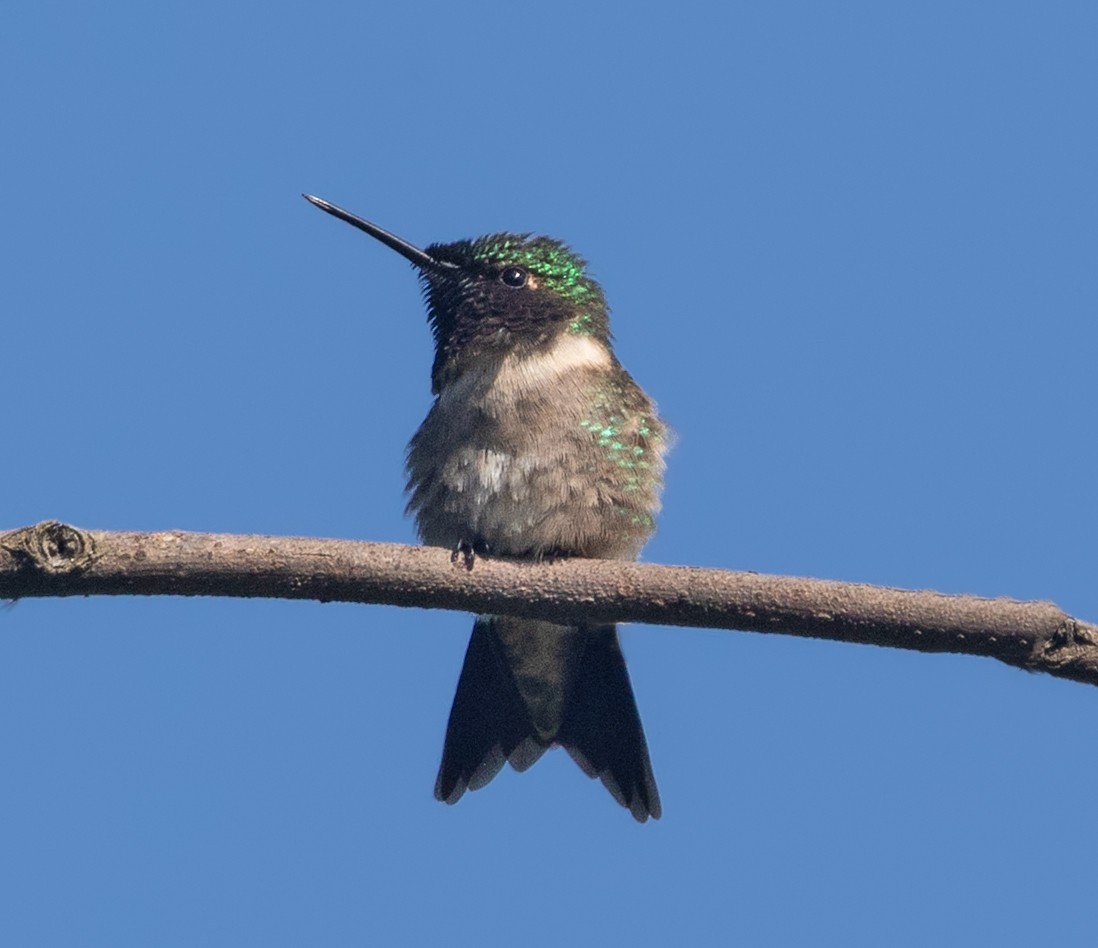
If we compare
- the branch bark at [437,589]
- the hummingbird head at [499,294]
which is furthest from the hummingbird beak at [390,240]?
the branch bark at [437,589]

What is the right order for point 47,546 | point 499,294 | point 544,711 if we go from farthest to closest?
1. point 499,294
2. point 544,711
3. point 47,546

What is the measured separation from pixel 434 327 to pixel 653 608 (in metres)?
3.24

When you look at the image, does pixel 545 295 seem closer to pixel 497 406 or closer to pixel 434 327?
pixel 434 327

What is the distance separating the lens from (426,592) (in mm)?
3928

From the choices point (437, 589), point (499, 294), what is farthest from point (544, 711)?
point (437, 589)

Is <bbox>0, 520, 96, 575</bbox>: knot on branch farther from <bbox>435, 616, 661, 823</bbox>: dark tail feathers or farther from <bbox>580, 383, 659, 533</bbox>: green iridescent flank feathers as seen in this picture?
<bbox>435, 616, 661, 823</bbox>: dark tail feathers

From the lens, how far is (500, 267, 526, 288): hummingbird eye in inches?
269

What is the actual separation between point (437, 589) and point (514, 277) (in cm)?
316

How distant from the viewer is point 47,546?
11.6 feet

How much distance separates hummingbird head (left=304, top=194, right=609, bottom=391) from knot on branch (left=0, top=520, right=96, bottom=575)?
3.05 m

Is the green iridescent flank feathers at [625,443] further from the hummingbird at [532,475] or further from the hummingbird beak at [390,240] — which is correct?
the hummingbird beak at [390,240]

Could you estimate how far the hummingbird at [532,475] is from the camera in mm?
5871

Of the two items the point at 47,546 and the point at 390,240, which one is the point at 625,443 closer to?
the point at 390,240

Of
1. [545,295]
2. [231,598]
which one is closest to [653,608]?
[231,598]
